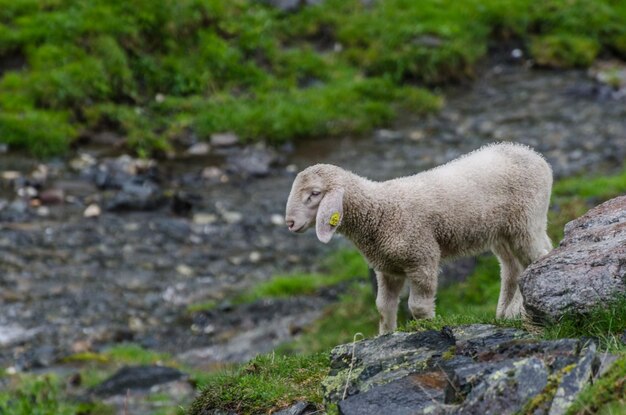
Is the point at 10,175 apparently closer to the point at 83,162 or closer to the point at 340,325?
the point at 83,162

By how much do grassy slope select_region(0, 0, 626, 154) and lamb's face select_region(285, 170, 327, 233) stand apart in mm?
12771

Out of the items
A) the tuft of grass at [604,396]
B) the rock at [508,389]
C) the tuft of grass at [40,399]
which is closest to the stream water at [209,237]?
the tuft of grass at [40,399]

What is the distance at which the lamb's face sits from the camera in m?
7.32

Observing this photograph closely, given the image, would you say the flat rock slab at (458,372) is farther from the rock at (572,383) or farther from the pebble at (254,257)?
the pebble at (254,257)

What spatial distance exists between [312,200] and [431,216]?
3.60ft

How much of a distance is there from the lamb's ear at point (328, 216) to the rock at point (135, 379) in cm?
491

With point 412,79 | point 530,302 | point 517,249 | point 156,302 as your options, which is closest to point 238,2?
point 412,79

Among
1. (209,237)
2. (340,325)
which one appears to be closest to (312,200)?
(340,325)

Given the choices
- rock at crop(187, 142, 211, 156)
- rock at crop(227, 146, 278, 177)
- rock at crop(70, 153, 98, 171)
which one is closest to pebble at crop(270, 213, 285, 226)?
rock at crop(227, 146, 278, 177)

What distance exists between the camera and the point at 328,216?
7129 millimetres

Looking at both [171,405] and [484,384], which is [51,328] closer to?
[171,405]

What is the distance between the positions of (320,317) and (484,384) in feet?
25.7

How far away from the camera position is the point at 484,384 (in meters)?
5.17

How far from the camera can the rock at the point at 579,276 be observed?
596 cm
